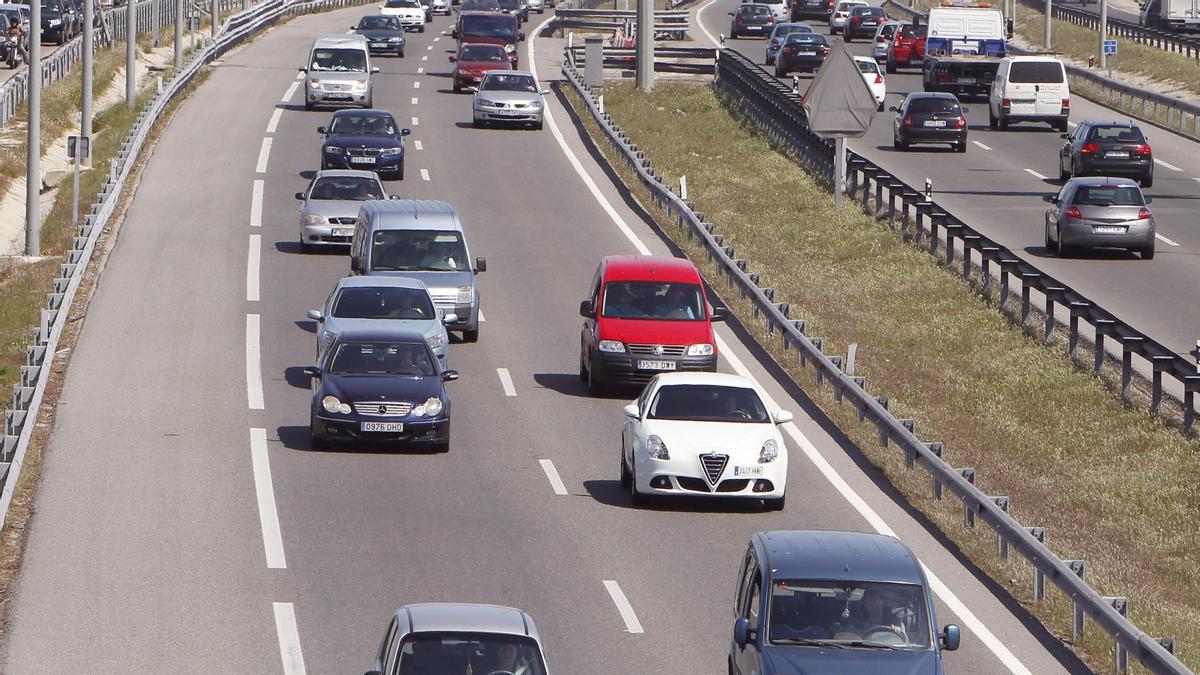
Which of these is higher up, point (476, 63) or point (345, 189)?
point (476, 63)

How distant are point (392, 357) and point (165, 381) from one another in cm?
454

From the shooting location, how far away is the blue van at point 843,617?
42.2 ft

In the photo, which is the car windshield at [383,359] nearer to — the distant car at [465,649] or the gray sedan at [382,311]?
the gray sedan at [382,311]

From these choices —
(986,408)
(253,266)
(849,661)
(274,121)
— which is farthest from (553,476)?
(274,121)

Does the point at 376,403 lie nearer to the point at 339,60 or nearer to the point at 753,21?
the point at 339,60

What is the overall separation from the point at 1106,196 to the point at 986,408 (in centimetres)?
1273

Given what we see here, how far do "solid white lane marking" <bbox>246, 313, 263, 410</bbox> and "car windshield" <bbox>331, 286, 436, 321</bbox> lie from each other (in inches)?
54.7

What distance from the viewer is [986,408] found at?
26.9 m

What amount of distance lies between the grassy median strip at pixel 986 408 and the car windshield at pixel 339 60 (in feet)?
41.6

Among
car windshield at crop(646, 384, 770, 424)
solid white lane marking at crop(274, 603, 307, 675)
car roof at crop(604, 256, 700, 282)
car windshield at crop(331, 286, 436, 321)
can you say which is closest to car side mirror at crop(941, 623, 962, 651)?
solid white lane marking at crop(274, 603, 307, 675)

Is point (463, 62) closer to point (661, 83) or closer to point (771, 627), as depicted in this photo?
point (661, 83)

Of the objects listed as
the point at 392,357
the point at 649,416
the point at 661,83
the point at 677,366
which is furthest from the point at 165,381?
the point at 661,83

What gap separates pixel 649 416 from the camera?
21.0m

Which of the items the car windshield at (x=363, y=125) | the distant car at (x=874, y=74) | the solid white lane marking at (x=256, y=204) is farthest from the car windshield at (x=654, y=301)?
the distant car at (x=874, y=74)
